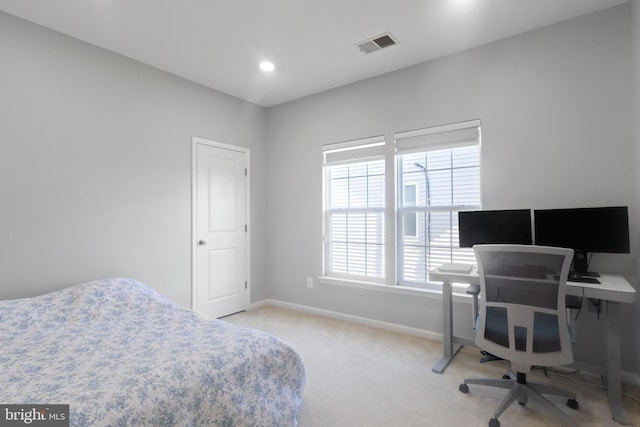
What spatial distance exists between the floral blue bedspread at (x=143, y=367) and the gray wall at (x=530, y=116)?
1.99 meters

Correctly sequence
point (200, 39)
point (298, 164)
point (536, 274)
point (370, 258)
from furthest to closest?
1. point (298, 164)
2. point (370, 258)
3. point (200, 39)
4. point (536, 274)

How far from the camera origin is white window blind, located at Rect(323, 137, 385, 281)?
361cm

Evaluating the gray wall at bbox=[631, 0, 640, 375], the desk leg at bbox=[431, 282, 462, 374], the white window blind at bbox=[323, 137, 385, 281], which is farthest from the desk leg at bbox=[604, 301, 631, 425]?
the white window blind at bbox=[323, 137, 385, 281]

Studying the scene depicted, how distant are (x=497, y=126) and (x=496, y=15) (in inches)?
34.3

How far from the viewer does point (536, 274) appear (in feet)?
6.06

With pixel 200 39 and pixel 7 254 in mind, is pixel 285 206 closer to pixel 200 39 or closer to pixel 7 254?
pixel 200 39

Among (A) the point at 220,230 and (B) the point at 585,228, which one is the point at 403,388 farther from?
(A) the point at 220,230

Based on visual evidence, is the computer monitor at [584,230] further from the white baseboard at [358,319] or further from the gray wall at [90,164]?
the gray wall at [90,164]

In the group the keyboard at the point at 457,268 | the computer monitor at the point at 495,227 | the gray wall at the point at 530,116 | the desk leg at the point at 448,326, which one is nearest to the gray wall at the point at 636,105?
the gray wall at the point at 530,116

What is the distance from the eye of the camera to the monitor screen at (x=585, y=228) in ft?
7.11

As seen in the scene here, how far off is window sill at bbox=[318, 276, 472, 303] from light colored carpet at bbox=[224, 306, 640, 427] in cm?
44

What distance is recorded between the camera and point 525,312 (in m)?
1.83

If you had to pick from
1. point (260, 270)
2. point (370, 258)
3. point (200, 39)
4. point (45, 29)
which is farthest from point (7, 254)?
point (370, 258)

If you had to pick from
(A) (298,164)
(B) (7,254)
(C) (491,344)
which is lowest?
(C) (491,344)
